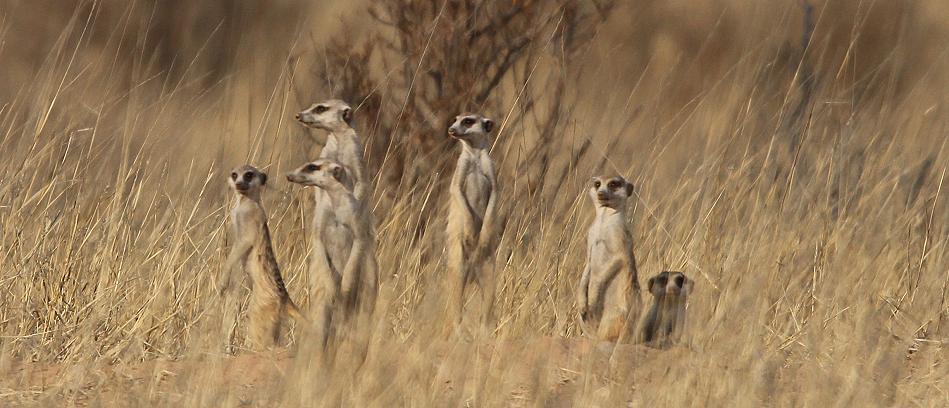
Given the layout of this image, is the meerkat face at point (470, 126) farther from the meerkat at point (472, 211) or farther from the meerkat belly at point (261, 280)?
the meerkat belly at point (261, 280)

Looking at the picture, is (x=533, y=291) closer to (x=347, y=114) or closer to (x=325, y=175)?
(x=325, y=175)

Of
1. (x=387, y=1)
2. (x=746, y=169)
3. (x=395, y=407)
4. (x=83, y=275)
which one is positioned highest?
(x=387, y=1)

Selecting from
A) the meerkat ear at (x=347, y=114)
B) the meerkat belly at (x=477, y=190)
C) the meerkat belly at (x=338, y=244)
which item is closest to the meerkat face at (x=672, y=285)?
the meerkat belly at (x=477, y=190)

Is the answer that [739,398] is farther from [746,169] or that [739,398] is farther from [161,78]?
[161,78]

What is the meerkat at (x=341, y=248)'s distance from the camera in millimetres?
4223

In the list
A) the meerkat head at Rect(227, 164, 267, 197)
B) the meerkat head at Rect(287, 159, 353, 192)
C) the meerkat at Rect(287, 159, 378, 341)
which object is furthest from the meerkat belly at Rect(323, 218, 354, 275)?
the meerkat head at Rect(227, 164, 267, 197)

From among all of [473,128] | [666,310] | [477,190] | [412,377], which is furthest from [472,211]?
[412,377]

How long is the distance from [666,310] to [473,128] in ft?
3.57

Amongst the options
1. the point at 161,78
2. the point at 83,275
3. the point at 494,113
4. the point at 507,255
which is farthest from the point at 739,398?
the point at 161,78

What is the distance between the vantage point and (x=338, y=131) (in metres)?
5.37

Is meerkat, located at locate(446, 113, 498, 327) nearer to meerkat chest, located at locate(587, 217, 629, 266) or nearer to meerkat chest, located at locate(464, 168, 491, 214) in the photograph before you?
meerkat chest, located at locate(464, 168, 491, 214)

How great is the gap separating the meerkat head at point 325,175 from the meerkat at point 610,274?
854mm

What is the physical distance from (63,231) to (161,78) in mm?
8806

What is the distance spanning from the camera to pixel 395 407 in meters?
3.61
